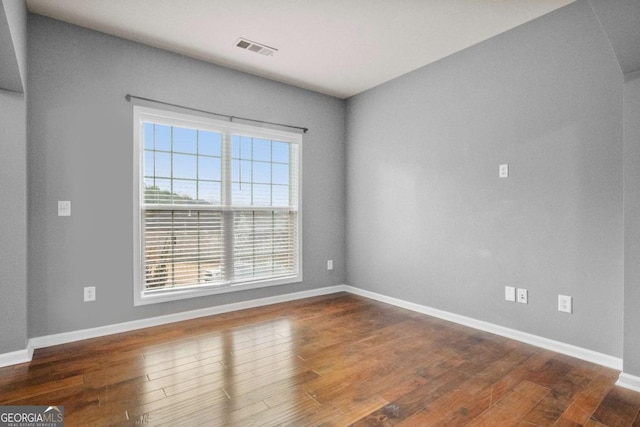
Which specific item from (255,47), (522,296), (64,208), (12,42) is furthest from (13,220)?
(522,296)

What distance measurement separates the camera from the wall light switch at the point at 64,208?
2895 mm

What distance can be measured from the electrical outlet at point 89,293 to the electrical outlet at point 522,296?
151 inches

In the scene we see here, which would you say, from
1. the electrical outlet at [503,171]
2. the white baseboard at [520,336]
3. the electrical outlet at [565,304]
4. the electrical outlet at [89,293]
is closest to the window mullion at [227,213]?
the electrical outlet at [89,293]

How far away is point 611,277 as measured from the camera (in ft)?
8.12

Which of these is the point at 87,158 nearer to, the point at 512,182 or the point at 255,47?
the point at 255,47

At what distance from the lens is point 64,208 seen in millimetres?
2912

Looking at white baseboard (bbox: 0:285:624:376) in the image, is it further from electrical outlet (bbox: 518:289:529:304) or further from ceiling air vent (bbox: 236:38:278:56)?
ceiling air vent (bbox: 236:38:278:56)

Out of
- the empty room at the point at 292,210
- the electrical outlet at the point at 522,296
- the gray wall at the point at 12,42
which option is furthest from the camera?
the electrical outlet at the point at 522,296

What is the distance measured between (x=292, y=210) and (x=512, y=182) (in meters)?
2.53

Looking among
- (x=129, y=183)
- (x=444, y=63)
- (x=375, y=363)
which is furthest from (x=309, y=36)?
(x=375, y=363)

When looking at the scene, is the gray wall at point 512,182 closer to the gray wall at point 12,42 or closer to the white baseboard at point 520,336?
the white baseboard at point 520,336

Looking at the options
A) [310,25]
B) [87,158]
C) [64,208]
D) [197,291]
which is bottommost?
[197,291]

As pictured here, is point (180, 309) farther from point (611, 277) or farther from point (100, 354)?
point (611, 277)

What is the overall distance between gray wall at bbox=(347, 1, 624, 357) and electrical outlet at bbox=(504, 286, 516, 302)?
0.18ft
